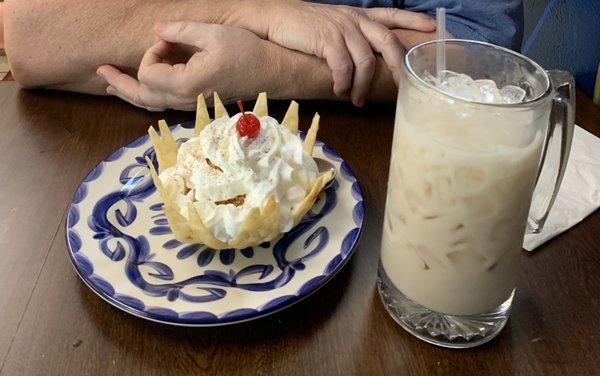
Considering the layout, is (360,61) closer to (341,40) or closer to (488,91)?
(341,40)

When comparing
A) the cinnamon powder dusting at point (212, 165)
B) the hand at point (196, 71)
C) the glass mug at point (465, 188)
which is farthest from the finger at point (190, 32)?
the glass mug at point (465, 188)

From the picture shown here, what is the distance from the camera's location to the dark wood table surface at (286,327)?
0.59 meters

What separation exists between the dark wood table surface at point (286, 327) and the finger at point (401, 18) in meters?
0.41

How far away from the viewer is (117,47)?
1.03 m

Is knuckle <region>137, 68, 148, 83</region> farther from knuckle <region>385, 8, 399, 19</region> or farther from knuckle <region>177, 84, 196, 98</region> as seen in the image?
knuckle <region>385, 8, 399, 19</region>

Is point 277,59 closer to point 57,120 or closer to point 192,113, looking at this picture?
point 192,113

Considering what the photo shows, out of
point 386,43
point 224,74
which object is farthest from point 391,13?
point 224,74

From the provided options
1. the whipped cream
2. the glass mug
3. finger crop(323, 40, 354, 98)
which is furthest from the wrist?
the glass mug

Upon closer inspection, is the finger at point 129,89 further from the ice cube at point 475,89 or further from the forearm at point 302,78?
the ice cube at point 475,89

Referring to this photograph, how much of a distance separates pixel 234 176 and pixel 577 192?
1.65 ft

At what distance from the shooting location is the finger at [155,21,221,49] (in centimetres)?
98

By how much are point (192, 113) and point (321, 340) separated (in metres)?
Result: 0.54

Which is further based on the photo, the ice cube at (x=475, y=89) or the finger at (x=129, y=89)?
the finger at (x=129, y=89)

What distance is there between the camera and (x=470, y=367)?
598 mm
